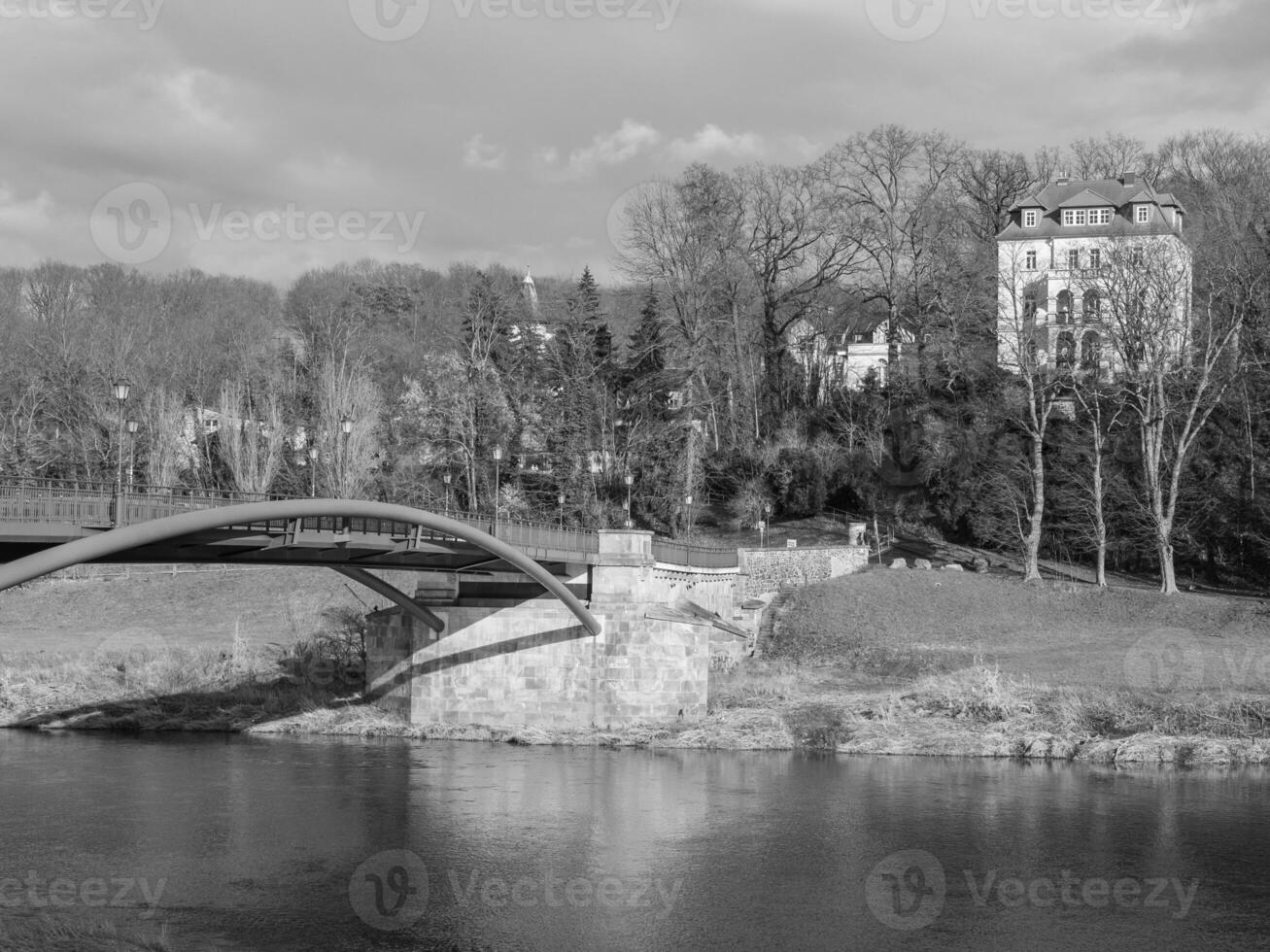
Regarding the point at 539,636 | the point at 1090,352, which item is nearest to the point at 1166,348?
the point at 1090,352

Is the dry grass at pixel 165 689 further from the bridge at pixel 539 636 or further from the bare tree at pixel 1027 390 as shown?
the bare tree at pixel 1027 390

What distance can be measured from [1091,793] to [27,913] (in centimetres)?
1846

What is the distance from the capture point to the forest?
153 ft

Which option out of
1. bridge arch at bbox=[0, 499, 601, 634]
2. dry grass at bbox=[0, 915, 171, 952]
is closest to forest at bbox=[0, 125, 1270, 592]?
bridge arch at bbox=[0, 499, 601, 634]

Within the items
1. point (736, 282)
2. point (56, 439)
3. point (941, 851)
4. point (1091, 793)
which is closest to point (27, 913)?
point (941, 851)

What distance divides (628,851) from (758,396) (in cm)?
4169

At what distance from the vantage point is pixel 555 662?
1243 inches

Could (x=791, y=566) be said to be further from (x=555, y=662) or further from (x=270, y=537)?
(x=270, y=537)

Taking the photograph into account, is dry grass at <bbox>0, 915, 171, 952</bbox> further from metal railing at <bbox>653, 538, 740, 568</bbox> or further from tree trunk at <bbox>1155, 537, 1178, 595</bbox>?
tree trunk at <bbox>1155, 537, 1178, 595</bbox>

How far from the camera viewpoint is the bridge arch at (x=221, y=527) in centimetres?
1493

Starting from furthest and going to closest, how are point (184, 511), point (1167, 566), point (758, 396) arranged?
1. point (758, 396)
2. point (1167, 566)
3. point (184, 511)

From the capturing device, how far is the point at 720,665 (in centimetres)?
3825

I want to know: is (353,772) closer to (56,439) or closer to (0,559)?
(0,559)

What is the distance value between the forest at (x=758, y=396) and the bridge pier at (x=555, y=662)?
1718 centimetres
